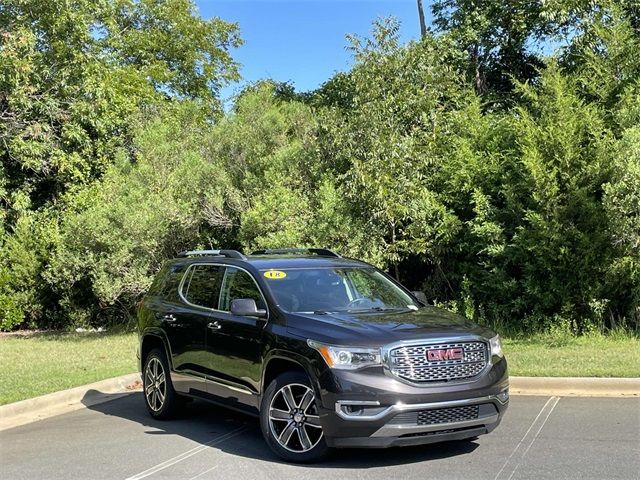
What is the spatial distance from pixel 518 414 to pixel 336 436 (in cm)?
280

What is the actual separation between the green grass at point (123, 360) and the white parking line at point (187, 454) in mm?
3351

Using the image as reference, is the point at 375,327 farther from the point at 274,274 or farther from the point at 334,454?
the point at 274,274

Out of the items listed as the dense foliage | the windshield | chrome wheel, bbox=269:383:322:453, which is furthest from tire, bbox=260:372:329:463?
the dense foliage

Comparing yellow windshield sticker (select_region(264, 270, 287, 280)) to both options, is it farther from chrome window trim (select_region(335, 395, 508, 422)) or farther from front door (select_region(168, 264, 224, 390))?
chrome window trim (select_region(335, 395, 508, 422))

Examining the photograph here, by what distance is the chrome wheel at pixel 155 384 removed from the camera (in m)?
7.91

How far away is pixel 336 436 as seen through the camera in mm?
5500

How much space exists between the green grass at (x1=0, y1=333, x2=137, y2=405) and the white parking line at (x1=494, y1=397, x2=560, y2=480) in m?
6.20

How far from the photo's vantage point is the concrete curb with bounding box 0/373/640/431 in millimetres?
8234

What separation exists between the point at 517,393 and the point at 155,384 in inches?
174

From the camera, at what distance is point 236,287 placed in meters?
7.12

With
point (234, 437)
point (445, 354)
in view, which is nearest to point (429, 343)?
point (445, 354)

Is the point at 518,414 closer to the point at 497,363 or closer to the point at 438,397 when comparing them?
the point at 497,363

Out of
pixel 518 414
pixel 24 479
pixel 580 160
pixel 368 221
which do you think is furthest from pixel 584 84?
pixel 24 479

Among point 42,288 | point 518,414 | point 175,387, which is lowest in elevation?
point 518,414
